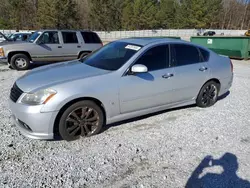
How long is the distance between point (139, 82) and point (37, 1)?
63.0 metres

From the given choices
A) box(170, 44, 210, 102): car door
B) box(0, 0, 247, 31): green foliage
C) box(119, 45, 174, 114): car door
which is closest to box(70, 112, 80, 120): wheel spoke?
box(119, 45, 174, 114): car door

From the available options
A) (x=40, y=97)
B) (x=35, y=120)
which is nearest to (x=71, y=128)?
(x=35, y=120)

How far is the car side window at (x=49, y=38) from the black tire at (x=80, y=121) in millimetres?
6705

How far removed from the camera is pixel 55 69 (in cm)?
374

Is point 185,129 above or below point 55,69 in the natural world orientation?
below

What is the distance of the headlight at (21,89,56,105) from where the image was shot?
2.94m

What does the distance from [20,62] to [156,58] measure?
6.96 metres

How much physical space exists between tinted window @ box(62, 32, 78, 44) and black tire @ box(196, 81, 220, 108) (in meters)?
6.61

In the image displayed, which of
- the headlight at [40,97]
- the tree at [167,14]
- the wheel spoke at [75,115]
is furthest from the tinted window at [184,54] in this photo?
the tree at [167,14]

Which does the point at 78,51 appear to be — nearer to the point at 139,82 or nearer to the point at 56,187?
the point at 139,82

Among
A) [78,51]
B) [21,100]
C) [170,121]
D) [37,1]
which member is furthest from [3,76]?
[37,1]

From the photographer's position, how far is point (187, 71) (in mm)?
4199

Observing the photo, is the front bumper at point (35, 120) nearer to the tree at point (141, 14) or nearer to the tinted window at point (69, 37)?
the tinted window at point (69, 37)

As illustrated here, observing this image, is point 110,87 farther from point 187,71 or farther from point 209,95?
point 209,95
